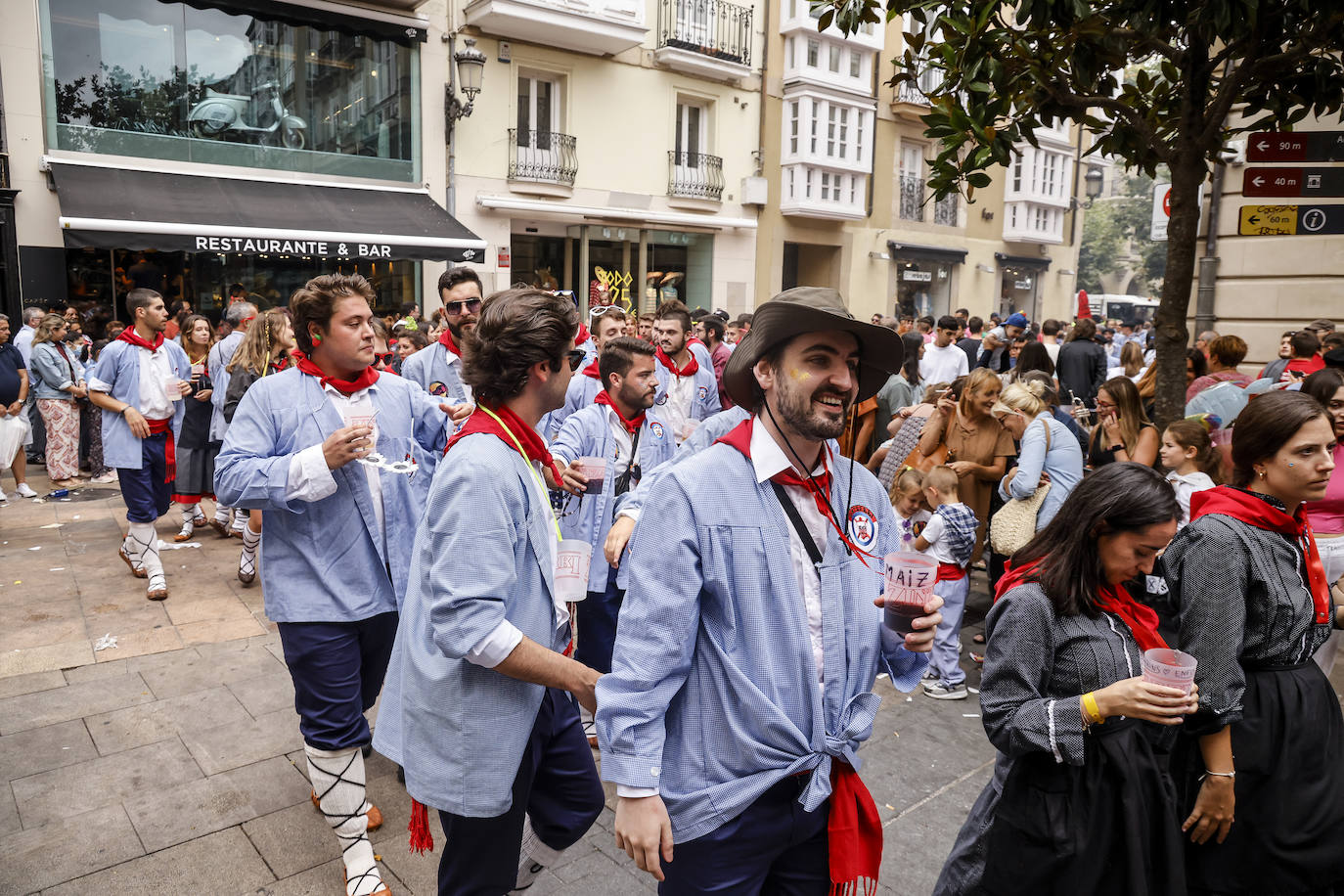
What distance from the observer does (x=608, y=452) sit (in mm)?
4703

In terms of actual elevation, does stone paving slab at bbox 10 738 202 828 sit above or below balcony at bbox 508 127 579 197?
below

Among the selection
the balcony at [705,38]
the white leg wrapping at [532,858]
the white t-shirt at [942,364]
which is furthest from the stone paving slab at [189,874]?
the balcony at [705,38]

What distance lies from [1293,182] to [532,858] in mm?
6058

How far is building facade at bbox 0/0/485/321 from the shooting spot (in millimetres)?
13211

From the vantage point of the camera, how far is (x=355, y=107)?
16625 mm

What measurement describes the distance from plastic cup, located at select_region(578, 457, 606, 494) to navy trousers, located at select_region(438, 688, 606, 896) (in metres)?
1.08

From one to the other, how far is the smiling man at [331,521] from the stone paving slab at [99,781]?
1.23 metres

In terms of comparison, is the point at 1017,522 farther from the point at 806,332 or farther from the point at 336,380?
the point at 336,380

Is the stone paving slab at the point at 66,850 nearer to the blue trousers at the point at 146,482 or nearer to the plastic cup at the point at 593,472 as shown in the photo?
the plastic cup at the point at 593,472

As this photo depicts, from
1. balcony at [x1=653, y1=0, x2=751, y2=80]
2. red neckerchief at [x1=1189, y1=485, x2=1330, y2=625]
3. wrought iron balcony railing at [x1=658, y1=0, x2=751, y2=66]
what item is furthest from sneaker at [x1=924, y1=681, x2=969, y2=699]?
wrought iron balcony railing at [x1=658, y1=0, x2=751, y2=66]

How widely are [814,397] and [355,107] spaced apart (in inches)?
662

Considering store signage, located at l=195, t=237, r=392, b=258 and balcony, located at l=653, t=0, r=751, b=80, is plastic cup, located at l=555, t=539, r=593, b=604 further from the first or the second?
balcony, located at l=653, t=0, r=751, b=80

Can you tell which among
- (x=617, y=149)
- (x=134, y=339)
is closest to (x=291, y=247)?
(x=134, y=339)

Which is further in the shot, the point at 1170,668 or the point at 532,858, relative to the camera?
the point at 532,858
